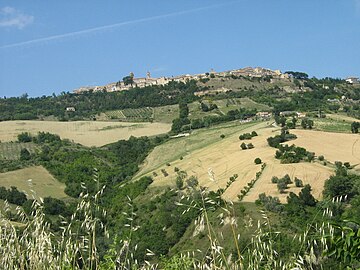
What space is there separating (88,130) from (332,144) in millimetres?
68574

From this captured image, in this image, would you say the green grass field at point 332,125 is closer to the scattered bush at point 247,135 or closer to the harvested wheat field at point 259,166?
the harvested wheat field at point 259,166

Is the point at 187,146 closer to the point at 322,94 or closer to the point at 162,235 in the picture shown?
the point at 162,235

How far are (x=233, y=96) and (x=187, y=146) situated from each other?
6207 cm

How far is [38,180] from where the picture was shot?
299 ft

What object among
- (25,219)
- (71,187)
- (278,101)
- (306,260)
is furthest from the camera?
(278,101)

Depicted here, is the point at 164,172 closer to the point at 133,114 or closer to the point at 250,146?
the point at 250,146

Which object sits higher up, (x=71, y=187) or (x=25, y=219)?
(x=25, y=219)

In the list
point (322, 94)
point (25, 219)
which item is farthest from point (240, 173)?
point (322, 94)

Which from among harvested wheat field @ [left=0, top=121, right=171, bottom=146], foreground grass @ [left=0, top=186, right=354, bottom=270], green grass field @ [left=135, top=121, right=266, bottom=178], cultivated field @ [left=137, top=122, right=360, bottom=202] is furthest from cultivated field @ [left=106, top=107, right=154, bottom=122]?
foreground grass @ [left=0, top=186, right=354, bottom=270]

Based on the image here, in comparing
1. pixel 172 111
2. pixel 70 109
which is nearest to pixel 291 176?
pixel 172 111

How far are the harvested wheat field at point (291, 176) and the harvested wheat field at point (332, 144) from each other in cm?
586

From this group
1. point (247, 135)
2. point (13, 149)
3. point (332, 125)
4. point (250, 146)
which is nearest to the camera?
point (250, 146)

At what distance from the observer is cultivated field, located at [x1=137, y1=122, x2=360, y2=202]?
2367 inches

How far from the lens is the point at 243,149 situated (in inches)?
3137
